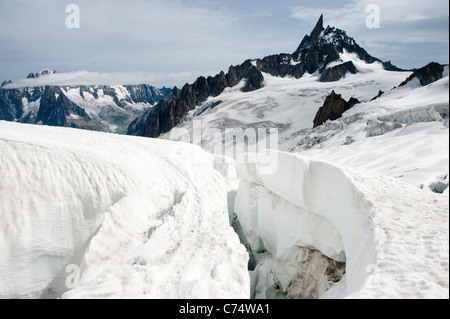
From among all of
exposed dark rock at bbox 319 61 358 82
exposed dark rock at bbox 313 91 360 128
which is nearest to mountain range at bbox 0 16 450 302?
exposed dark rock at bbox 313 91 360 128

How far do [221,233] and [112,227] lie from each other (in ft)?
8.16

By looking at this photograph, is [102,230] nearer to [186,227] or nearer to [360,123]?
[186,227]

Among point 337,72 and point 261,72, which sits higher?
point 261,72

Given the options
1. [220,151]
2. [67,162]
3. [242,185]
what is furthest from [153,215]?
[220,151]

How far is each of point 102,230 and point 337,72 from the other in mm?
84728

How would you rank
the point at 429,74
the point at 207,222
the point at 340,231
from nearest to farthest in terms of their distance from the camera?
1. the point at 340,231
2. the point at 207,222
3. the point at 429,74

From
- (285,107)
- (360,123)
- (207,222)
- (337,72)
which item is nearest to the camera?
(207,222)

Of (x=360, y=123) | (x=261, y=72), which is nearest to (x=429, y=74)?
(x=360, y=123)

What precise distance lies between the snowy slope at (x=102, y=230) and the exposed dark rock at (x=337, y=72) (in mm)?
81540

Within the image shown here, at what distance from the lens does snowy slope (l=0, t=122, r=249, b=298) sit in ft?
16.7

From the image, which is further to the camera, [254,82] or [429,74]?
[254,82]

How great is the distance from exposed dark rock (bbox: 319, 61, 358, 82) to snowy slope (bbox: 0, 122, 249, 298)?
81540 mm

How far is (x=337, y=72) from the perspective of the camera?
79.6 meters

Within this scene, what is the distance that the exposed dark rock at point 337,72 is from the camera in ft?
261
